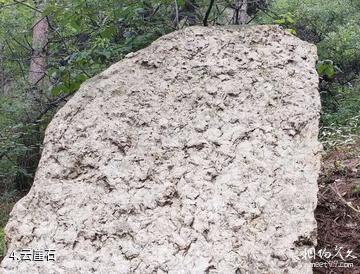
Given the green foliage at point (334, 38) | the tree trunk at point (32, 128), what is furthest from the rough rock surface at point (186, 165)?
the green foliage at point (334, 38)

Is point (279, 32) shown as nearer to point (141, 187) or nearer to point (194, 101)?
point (194, 101)

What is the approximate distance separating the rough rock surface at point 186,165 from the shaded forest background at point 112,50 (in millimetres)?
599

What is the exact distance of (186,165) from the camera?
270 cm

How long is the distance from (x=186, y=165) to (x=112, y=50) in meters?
1.75

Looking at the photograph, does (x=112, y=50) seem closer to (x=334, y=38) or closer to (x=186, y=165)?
(x=186, y=165)

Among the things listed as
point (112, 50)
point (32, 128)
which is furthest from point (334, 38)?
point (32, 128)

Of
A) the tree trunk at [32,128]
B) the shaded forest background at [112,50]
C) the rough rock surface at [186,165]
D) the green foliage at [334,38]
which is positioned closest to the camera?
the rough rock surface at [186,165]

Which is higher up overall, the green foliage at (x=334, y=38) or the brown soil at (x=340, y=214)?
the green foliage at (x=334, y=38)

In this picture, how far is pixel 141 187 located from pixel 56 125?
0.81 metres

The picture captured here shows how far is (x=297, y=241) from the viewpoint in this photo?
2221 millimetres

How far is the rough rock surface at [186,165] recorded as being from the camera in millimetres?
2277

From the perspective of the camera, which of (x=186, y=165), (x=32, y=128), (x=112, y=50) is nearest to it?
(x=186, y=165)

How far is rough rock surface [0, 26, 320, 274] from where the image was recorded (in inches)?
89.7

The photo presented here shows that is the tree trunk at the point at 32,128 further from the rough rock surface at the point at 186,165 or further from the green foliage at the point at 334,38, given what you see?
the green foliage at the point at 334,38
